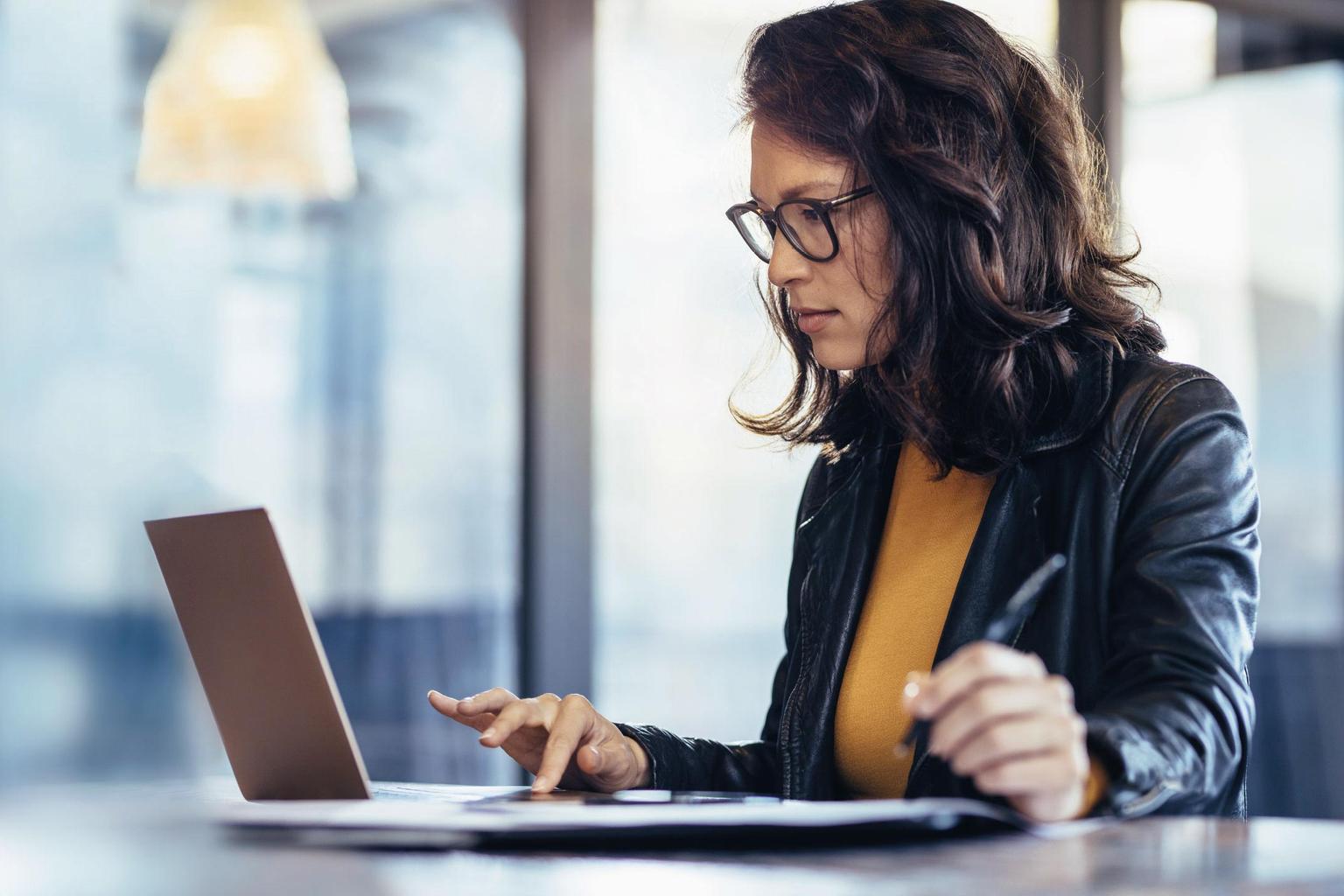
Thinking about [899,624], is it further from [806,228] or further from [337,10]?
[337,10]

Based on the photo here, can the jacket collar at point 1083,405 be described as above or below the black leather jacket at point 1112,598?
above

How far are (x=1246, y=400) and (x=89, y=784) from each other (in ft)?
10.4

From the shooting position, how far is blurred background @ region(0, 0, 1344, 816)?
2.24 m

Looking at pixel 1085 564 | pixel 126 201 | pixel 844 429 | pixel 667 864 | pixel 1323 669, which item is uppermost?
pixel 126 201

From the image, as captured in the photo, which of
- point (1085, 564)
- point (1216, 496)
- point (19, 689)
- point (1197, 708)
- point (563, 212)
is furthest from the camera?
point (563, 212)

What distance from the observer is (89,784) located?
21.4 inches

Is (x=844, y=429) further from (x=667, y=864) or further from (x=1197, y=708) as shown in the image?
(x=667, y=864)

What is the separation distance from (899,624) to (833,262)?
371 millimetres

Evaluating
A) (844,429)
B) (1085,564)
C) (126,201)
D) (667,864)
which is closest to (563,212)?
(126,201)

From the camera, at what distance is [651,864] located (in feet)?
2.09

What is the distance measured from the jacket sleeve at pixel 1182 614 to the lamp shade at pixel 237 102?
1649 mm

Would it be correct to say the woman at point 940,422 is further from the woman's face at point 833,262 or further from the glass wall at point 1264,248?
the glass wall at point 1264,248

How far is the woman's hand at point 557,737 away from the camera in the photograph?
3.79ft

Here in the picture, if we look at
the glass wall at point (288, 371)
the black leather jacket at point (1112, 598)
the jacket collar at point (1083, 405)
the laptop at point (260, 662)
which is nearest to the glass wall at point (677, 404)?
the glass wall at point (288, 371)
